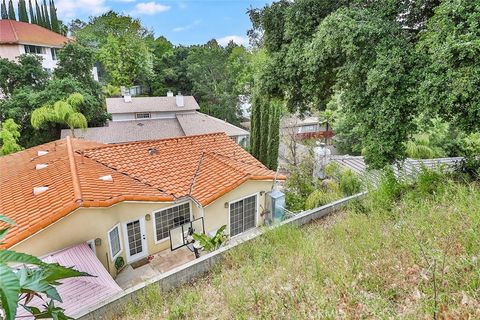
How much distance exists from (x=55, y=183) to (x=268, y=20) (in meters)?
9.22

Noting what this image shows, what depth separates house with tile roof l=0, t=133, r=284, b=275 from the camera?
7.58 metres

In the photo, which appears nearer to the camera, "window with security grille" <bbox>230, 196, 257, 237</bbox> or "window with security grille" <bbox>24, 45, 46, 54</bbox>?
"window with security grille" <bbox>230, 196, 257, 237</bbox>

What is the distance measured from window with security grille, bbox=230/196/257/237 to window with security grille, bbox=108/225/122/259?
3.97 m

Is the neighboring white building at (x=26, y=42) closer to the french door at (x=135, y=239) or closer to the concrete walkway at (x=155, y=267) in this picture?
the french door at (x=135, y=239)

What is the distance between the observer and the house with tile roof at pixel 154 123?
23344 mm

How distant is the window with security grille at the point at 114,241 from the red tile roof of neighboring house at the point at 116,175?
99 cm

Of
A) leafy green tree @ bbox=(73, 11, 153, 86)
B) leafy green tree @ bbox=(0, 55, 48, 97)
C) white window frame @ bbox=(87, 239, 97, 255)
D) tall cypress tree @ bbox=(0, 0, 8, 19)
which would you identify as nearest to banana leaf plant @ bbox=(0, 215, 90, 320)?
white window frame @ bbox=(87, 239, 97, 255)

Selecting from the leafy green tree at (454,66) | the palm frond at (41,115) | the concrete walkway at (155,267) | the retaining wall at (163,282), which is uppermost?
the leafy green tree at (454,66)

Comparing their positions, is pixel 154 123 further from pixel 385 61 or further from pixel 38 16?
pixel 38 16

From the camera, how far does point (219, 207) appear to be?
10.4 meters

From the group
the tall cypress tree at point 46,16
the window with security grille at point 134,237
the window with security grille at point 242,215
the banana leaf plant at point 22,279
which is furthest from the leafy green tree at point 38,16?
the banana leaf plant at point 22,279

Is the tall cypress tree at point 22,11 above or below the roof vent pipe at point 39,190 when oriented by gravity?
above

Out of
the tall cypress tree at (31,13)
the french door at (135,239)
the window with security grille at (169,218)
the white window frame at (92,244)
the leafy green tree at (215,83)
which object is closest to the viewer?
the white window frame at (92,244)

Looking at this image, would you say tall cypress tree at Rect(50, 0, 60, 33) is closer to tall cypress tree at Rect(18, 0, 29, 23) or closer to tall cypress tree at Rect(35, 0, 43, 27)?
tall cypress tree at Rect(35, 0, 43, 27)
